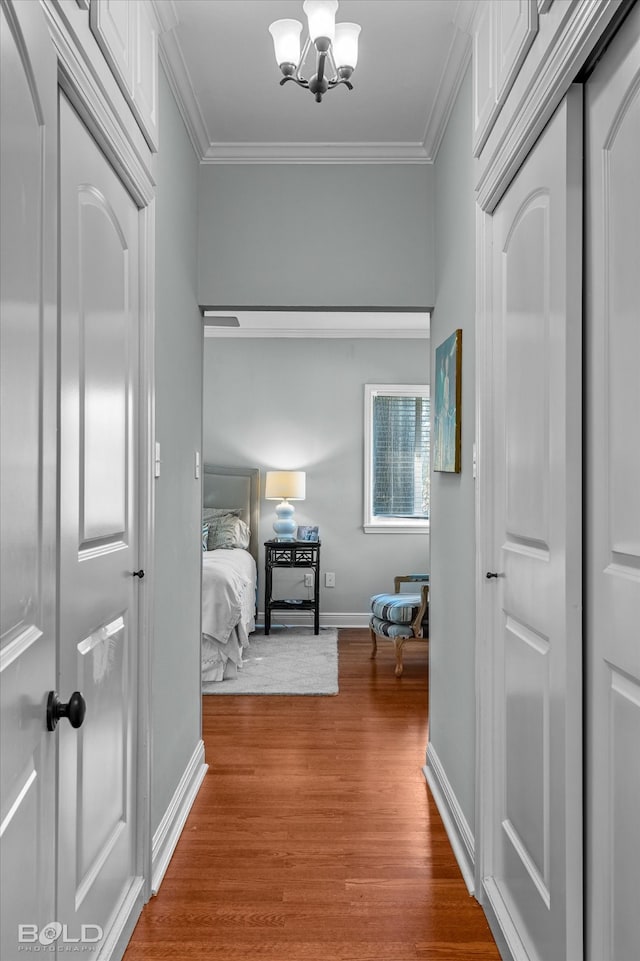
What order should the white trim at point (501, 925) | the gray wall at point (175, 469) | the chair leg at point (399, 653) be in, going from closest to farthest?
the white trim at point (501, 925), the gray wall at point (175, 469), the chair leg at point (399, 653)

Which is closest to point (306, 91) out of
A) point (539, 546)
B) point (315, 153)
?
point (315, 153)

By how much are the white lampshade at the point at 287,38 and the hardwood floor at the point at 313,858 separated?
8.16 feet

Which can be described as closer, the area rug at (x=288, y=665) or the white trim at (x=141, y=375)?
the white trim at (x=141, y=375)

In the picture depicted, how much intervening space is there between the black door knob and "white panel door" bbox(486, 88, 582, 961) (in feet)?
3.11

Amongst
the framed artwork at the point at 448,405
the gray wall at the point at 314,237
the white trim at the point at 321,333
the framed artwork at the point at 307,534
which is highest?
the white trim at the point at 321,333

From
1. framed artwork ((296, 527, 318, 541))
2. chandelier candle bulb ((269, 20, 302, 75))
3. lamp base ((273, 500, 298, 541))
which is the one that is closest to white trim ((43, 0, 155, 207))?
chandelier candle bulb ((269, 20, 302, 75))

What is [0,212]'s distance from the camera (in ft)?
2.99

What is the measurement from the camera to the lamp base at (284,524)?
19.8 feet

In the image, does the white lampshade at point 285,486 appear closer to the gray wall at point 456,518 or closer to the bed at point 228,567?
the bed at point 228,567

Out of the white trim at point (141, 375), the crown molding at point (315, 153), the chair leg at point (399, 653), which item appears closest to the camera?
the white trim at point (141, 375)

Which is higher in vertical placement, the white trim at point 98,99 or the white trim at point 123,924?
the white trim at point 98,99

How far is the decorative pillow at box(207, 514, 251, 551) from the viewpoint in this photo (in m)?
5.72

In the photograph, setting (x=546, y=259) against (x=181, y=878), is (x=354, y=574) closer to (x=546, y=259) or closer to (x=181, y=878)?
(x=181, y=878)

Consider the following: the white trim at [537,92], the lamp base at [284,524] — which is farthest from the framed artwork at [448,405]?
the lamp base at [284,524]
